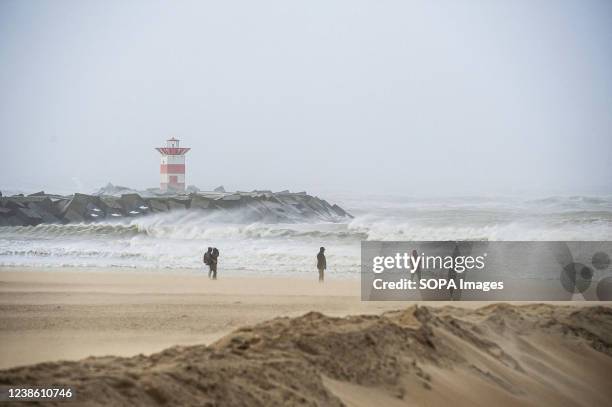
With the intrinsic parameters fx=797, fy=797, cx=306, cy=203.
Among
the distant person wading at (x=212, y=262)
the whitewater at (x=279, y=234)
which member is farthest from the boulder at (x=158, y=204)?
the distant person wading at (x=212, y=262)

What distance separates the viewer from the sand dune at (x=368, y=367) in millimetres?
4785

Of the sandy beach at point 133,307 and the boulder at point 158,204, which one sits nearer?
the sandy beach at point 133,307

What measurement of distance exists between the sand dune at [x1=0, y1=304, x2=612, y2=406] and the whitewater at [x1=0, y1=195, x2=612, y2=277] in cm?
1172

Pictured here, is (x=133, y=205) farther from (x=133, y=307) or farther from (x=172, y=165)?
(x=133, y=307)

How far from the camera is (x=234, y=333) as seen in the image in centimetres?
636

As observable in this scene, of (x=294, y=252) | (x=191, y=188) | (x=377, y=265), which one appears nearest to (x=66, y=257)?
(x=294, y=252)

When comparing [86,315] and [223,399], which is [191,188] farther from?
[223,399]

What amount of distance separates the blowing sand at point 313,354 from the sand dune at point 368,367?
0.01m

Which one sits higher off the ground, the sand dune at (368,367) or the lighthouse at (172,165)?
the lighthouse at (172,165)

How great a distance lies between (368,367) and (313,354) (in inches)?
17.2

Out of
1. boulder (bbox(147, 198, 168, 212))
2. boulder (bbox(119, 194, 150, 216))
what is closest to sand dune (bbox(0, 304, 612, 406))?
boulder (bbox(147, 198, 168, 212))

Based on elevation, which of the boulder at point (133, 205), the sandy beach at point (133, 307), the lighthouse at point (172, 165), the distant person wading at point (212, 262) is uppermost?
the lighthouse at point (172, 165)

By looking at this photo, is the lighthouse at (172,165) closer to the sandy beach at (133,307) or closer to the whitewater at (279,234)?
the whitewater at (279,234)

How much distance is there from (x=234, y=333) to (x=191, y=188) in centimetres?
4832
